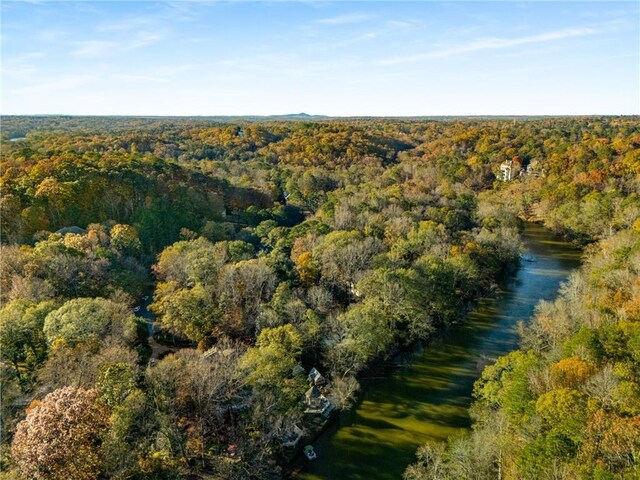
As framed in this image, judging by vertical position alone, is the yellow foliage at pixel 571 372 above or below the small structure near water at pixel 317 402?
above

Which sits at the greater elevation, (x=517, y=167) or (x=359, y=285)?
(x=517, y=167)

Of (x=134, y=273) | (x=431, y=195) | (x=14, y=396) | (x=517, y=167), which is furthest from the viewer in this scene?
(x=517, y=167)

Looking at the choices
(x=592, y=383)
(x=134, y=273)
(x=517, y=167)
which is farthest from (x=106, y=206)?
(x=517, y=167)

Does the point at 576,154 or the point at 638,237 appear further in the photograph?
the point at 576,154

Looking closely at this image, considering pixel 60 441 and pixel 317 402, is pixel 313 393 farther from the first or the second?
pixel 60 441

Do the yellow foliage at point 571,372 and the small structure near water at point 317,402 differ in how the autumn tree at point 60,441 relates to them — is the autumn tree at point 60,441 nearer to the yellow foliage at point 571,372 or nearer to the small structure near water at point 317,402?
the small structure near water at point 317,402

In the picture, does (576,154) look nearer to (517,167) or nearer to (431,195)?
(517,167)

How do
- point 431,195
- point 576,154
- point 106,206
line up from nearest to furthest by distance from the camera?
point 106,206 → point 431,195 → point 576,154

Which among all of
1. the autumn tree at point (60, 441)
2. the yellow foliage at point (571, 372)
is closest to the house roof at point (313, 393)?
the autumn tree at point (60, 441)
